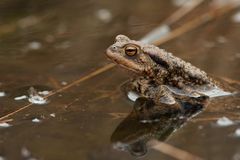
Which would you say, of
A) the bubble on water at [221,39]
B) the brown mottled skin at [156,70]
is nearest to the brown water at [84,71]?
the bubble on water at [221,39]

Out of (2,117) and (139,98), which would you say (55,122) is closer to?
(2,117)

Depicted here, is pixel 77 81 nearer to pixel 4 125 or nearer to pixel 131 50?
pixel 131 50

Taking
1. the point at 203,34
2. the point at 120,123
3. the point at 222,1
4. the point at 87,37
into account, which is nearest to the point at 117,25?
the point at 87,37

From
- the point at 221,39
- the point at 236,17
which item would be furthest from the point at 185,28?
the point at 236,17

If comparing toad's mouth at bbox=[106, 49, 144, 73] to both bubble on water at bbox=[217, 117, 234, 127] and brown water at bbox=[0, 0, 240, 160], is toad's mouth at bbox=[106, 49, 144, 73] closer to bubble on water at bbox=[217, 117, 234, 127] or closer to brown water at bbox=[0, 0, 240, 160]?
brown water at bbox=[0, 0, 240, 160]

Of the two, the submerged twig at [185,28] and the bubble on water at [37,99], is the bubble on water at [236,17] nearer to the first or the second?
the submerged twig at [185,28]

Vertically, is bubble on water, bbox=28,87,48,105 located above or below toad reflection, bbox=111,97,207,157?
above

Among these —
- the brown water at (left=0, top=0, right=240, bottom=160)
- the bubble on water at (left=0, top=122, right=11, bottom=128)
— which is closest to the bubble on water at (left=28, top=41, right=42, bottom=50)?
the brown water at (left=0, top=0, right=240, bottom=160)
